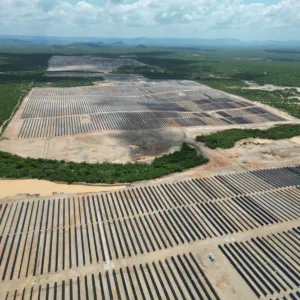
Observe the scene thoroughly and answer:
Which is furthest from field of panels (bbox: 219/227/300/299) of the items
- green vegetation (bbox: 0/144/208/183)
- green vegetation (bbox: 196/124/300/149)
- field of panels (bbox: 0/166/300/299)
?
green vegetation (bbox: 196/124/300/149)

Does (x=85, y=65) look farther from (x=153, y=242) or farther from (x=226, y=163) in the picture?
(x=153, y=242)

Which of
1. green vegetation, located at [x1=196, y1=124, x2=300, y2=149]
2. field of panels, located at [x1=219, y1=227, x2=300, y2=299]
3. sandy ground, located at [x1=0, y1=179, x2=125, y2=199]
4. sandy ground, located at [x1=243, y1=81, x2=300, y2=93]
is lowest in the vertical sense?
sandy ground, located at [x1=243, y1=81, x2=300, y2=93]

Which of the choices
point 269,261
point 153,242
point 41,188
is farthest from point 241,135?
point 41,188

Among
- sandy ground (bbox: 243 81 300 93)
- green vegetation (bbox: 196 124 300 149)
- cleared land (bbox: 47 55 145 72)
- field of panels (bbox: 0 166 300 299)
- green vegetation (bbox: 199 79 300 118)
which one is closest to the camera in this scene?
field of panels (bbox: 0 166 300 299)

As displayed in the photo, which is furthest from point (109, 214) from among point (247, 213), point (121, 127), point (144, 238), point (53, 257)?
point (121, 127)

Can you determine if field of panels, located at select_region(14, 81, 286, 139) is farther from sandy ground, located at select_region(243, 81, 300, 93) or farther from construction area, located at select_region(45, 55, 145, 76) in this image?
construction area, located at select_region(45, 55, 145, 76)

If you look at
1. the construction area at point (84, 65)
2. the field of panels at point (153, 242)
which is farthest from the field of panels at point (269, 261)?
the construction area at point (84, 65)
